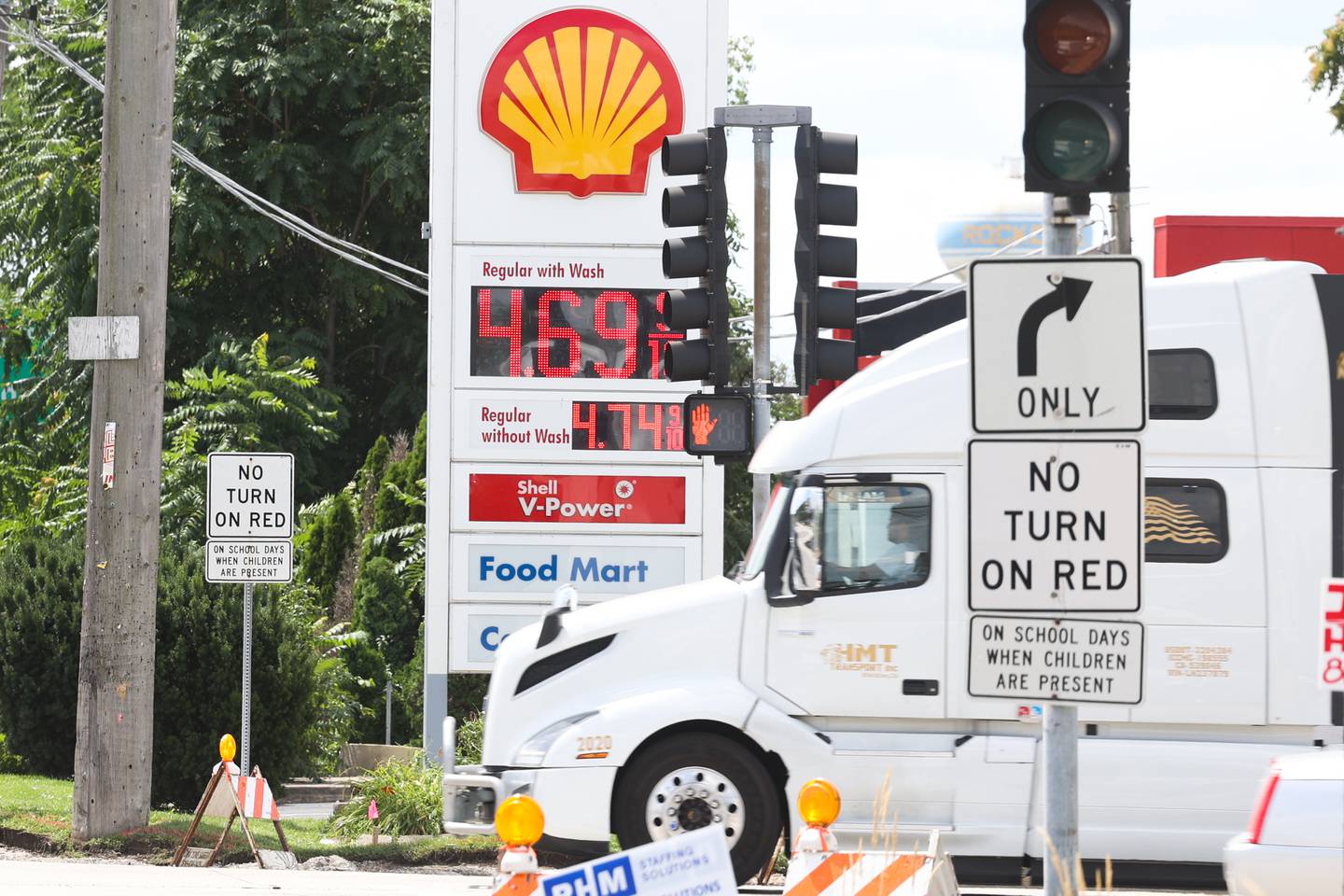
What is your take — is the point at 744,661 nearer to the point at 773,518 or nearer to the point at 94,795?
the point at 773,518

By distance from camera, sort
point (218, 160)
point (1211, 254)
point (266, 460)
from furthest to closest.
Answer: point (218, 160)
point (1211, 254)
point (266, 460)

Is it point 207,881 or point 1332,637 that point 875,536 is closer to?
point 1332,637

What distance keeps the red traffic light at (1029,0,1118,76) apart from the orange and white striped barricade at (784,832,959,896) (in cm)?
294

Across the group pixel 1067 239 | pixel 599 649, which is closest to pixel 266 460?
pixel 599 649

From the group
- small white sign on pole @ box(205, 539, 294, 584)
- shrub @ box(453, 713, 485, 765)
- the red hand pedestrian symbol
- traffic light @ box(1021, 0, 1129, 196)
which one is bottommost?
shrub @ box(453, 713, 485, 765)

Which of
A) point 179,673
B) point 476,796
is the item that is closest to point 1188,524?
point 476,796

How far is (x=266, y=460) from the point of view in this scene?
43.8 feet

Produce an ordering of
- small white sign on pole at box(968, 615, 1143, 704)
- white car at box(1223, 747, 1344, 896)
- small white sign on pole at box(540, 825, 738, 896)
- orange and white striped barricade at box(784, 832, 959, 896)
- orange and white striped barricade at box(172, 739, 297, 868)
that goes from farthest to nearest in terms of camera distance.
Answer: orange and white striped barricade at box(172, 739, 297, 868), orange and white striped barricade at box(784, 832, 959, 896), white car at box(1223, 747, 1344, 896), small white sign on pole at box(540, 825, 738, 896), small white sign on pole at box(968, 615, 1143, 704)

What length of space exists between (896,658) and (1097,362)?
4775 millimetres

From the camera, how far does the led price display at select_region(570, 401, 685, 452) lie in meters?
14.3

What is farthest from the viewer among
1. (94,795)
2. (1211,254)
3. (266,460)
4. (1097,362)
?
(1211,254)

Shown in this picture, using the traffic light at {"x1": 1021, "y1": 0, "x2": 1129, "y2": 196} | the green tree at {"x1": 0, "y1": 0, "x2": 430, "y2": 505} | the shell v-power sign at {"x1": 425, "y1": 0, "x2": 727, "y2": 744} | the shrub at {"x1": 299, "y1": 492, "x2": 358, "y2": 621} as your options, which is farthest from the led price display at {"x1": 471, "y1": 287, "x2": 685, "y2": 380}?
the green tree at {"x1": 0, "y1": 0, "x2": 430, "y2": 505}

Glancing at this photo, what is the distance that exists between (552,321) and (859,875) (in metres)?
8.47

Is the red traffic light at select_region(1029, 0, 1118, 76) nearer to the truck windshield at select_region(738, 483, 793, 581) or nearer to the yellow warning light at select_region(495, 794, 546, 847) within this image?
the yellow warning light at select_region(495, 794, 546, 847)
